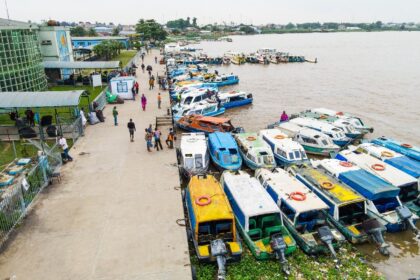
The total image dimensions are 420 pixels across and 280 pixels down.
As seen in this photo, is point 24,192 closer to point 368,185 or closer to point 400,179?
point 368,185

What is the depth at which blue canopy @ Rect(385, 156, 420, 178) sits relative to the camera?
16.8 metres

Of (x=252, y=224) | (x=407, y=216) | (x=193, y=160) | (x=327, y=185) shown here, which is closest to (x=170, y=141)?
(x=193, y=160)

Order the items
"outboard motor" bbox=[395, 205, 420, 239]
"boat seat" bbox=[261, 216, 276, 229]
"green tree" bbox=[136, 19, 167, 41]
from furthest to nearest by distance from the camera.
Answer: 1. "green tree" bbox=[136, 19, 167, 41]
2. "outboard motor" bbox=[395, 205, 420, 239]
3. "boat seat" bbox=[261, 216, 276, 229]

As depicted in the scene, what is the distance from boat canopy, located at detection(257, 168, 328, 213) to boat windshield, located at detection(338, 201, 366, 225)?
4.27 feet

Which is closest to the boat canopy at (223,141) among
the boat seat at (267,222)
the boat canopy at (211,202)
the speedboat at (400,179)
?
the boat canopy at (211,202)

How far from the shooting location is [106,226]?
12.8 meters

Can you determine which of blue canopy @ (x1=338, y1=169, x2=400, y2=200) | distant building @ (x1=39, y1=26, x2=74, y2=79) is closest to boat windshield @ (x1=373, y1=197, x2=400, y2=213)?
blue canopy @ (x1=338, y1=169, x2=400, y2=200)

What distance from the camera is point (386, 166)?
55.9 ft

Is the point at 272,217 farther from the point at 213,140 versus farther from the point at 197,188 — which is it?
the point at 213,140

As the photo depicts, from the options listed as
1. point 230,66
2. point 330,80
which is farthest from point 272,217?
point 230,66

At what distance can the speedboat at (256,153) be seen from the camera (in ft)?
63.6

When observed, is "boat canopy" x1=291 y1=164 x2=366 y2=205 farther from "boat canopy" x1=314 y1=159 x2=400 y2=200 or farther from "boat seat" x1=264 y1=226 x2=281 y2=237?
"boat seat" x1=264 y1=226 x2=281 y2=237

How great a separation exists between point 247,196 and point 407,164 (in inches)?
389

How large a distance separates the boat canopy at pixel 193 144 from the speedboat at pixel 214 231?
607cm
